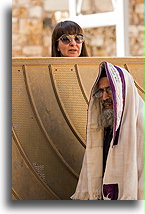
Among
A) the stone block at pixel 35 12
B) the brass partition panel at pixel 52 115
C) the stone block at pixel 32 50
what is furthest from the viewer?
the stone block at pixel 35 12

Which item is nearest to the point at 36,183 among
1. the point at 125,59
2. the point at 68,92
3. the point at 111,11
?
the point at 68,92

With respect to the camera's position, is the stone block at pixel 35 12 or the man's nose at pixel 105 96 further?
the stone block at pixel 35 12

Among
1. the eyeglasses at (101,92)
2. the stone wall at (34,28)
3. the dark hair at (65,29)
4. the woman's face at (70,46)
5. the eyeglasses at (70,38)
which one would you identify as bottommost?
the eyeglasses at (101,92)

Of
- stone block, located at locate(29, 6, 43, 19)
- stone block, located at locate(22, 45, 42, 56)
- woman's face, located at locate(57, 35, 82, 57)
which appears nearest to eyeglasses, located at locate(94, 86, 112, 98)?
woman's face, located at locate(57, 35, 82, 57)

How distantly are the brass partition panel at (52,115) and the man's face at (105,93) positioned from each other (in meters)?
0.35

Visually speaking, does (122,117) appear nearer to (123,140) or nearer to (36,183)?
(123,140)

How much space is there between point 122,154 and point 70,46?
994 mm

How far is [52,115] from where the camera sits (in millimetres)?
3277

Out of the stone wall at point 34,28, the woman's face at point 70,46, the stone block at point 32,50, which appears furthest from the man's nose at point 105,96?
the stone block at point 32,50

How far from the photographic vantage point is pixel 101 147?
289cm

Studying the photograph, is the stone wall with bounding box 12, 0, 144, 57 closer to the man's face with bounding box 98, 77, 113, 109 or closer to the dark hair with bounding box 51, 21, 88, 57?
the dark hair with bounding box 51, 21, 88, 57

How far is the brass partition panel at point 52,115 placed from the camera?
127 inches

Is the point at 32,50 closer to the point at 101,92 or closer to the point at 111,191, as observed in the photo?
the point at 101,92

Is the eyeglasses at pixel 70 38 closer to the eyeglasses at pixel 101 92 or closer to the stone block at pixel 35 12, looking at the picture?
the eyeglasses at pixel 101 92
